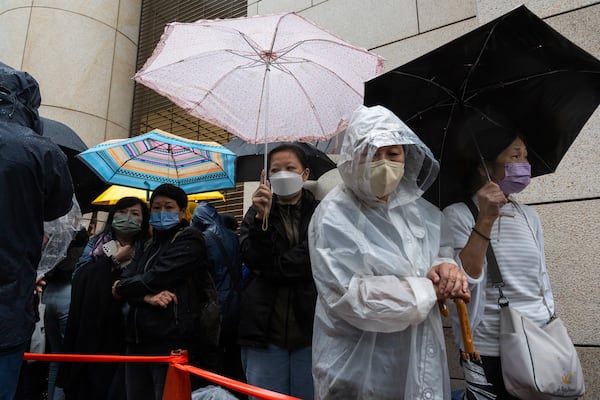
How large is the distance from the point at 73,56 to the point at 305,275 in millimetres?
6726

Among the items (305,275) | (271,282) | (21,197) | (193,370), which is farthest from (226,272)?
(21,197)

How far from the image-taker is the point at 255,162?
378 centimetres

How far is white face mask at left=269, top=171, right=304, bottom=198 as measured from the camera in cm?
268

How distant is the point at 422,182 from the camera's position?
2.04 m

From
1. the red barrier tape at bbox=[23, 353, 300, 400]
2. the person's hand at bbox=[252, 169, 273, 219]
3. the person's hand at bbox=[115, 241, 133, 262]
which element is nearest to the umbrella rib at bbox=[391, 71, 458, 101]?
the person's hand at bbox=[252, 169, 273, 219]

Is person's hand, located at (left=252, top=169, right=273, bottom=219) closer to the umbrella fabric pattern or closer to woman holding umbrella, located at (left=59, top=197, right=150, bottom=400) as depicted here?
the umbrella fabric pattern

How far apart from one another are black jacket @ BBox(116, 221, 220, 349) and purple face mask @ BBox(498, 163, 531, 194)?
1.87 m

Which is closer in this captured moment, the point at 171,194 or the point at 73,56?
the point at 171,194

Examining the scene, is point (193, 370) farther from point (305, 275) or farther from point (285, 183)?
point (285, 183)

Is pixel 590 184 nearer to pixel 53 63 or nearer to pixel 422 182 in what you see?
pixel 422 182

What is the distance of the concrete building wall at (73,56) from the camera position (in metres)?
7.15

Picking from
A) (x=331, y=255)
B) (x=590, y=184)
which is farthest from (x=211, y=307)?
(x=590, y=184)

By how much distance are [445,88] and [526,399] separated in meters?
1.40

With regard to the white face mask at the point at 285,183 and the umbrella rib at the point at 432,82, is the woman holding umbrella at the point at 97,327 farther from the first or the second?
the umbrella rib at the point at 432,82
